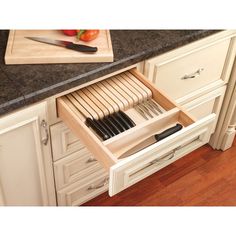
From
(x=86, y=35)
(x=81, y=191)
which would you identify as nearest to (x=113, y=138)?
(x=86, y=35)

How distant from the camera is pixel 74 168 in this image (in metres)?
1.30

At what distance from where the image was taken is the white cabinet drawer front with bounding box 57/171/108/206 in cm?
136

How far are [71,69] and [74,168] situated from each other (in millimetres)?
401

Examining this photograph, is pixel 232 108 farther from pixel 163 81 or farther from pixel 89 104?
pixel 89 104

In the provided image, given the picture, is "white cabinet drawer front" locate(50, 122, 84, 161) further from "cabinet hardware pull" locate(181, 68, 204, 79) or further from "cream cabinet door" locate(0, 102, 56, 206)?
"cabinet hardware pull" locate(181, 68, 204, 79)

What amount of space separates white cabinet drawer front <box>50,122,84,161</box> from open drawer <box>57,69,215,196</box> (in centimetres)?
6

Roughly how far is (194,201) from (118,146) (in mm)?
808

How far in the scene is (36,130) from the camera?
42.0 inches

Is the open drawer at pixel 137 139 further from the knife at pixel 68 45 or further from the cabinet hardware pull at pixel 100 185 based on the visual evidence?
the cabinet hardware pull at pixel 100 185

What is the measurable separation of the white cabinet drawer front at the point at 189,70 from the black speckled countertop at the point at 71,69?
0.06m

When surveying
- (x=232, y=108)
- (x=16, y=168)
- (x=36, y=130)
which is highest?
(x=36, y=130)

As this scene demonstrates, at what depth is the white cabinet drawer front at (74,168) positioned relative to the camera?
124 centimetres
